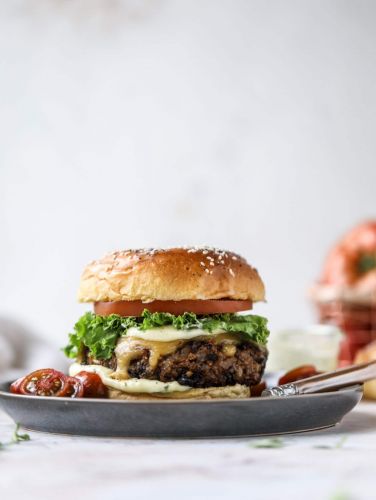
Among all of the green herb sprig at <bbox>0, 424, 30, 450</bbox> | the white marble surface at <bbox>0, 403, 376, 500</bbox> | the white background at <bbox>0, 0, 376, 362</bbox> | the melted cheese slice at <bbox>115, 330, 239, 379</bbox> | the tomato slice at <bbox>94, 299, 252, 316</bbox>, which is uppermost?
the white background at <bbox>0, 0, 376, 362</bbox>

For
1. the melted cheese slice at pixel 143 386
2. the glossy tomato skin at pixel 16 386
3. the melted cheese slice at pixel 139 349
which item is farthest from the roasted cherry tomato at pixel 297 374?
the glossy tomato skin at pixel 16 386

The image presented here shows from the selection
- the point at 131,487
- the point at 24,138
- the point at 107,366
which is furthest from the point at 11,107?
the point at 131,487

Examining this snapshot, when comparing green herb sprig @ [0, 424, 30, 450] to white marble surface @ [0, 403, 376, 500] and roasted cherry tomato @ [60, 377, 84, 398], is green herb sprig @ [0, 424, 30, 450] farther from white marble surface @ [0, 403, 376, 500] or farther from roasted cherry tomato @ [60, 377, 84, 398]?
roasted cherry tomato @ [60, 377, 84, 398]

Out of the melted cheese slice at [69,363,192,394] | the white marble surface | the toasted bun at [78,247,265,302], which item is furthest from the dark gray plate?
the toasted bun at [78,247,265,302]

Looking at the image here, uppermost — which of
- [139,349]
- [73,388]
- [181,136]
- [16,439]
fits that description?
[181,136]

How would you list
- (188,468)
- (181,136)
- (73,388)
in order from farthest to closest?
(181,136)
(73,388)
(188,468)

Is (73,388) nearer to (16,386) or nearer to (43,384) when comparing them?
(43,384)

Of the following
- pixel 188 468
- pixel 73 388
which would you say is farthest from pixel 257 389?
pixel 188 468

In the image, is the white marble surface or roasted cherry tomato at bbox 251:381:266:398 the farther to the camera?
roasted cherry tomato at bbox 251:381:266:398
